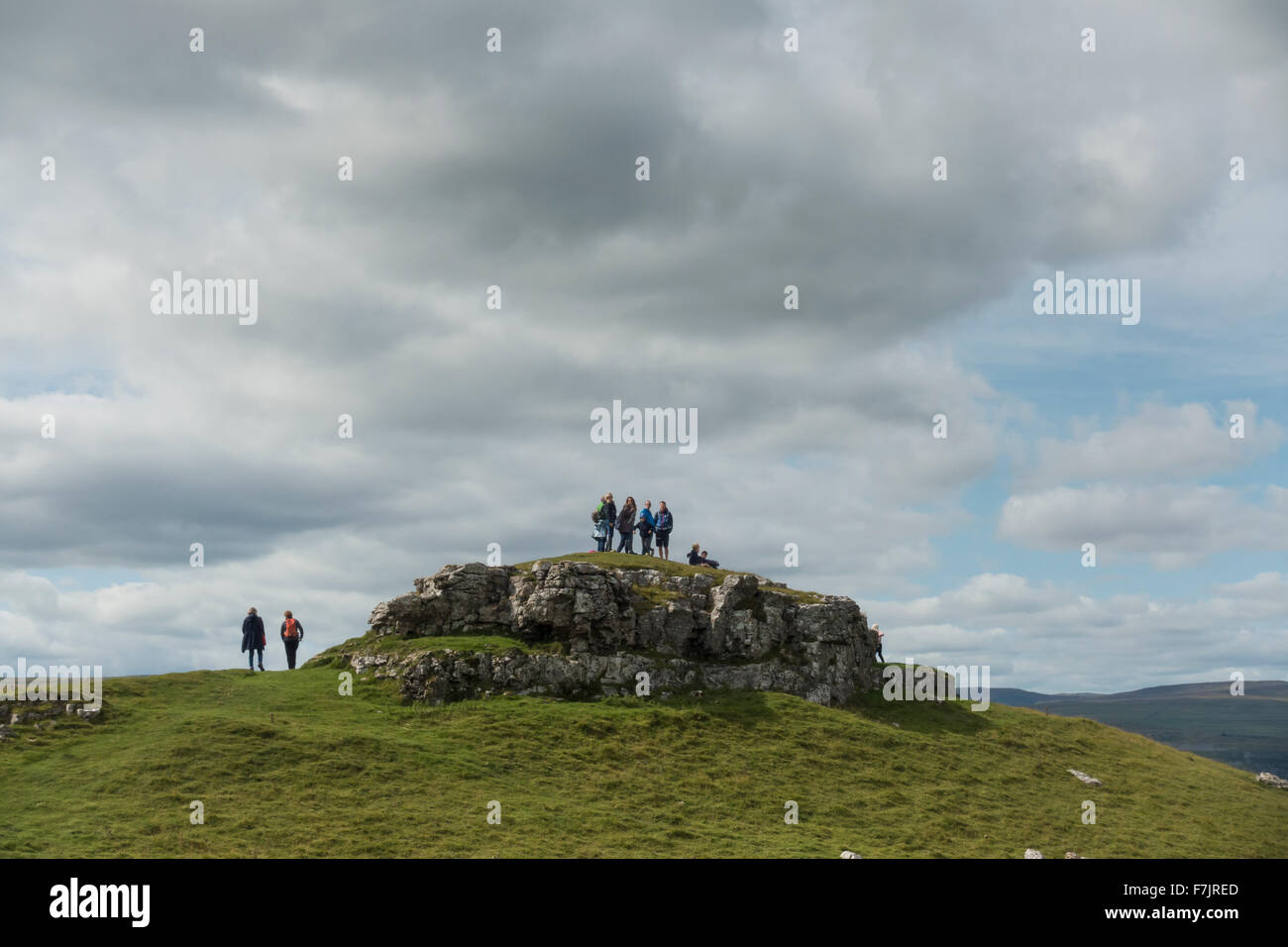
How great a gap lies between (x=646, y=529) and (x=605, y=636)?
45.1 feet

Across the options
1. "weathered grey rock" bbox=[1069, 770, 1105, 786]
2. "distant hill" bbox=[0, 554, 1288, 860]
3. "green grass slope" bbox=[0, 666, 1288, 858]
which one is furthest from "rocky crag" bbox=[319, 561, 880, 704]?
"weathered grey rock" bbox=[1069, 770, 1105, 786]

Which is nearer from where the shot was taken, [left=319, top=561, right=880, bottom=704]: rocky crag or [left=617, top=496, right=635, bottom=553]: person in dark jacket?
[left=319, top=561, right=880, bottom=704]: rocky crag

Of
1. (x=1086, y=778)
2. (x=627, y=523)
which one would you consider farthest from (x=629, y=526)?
(x=1086, y=778)

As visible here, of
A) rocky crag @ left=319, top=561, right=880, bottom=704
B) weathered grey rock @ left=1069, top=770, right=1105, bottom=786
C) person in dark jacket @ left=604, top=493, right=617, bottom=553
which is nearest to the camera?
rocky crag @ left=319, top=561, right=880, bottom=704

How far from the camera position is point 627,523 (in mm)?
65812

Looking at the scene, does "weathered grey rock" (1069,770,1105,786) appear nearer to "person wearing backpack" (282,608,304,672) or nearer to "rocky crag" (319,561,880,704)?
"rocky crag" (319,561,880,704)

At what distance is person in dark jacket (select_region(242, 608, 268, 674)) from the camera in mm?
54000

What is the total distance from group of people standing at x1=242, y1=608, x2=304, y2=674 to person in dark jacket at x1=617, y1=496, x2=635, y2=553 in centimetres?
2145

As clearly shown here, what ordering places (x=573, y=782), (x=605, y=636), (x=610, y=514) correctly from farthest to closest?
(x=610, y=514) < (x=605, y=636) < (x=573, y=782)

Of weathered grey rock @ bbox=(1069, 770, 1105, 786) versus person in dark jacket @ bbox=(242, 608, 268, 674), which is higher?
person in dark jacket @ bbox=(242, 608, 268, 674)

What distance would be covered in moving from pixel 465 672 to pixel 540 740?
6.59m

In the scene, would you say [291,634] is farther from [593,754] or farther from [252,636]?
[593,754]

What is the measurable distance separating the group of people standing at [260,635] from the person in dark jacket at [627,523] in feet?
70.4
